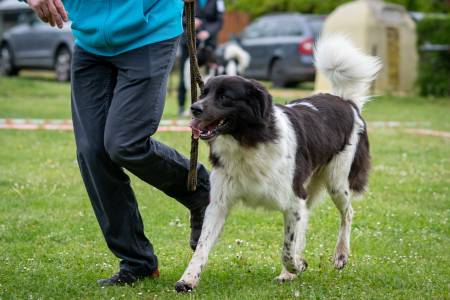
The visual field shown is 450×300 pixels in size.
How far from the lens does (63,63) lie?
76.1 ft

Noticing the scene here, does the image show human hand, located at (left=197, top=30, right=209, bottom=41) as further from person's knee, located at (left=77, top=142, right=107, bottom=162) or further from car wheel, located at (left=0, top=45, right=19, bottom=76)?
car wheel, located at (left=0, top=45, right=19, bottom=76)

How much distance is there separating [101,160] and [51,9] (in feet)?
2.96

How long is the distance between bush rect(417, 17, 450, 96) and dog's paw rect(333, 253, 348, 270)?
14.5 meters

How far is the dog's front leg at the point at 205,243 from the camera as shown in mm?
4508

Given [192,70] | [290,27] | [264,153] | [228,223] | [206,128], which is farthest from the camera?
[290,27]

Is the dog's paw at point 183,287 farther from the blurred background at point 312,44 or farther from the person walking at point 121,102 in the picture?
the blurred background at point 312,44

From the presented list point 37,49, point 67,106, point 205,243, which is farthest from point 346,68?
point 37,49

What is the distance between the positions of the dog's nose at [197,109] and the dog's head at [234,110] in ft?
0.04

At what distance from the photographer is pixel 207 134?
4.45 metres

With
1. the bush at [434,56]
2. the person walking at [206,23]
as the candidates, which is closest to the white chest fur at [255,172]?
the person walking at [206,23]

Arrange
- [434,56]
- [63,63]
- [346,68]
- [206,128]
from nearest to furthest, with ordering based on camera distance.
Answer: [206,128]
[346,68]
[434,56]
[63,63]

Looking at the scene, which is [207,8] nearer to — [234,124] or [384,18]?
[384,18]

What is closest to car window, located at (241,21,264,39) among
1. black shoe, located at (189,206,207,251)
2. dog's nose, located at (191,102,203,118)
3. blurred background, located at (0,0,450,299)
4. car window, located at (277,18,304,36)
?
car window, located at (277,18,304,36)

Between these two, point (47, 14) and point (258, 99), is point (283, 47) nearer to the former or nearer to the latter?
point (258, 99)
